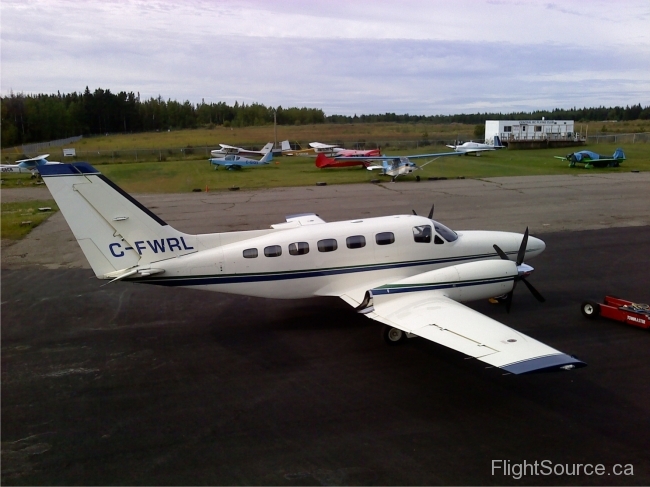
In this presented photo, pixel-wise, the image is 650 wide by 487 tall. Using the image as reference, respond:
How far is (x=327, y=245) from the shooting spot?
43.5 ft

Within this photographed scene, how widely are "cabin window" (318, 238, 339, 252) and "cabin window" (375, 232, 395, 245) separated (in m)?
1.15

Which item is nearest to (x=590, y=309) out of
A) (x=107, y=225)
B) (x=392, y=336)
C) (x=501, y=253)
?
(x=501, y=253)

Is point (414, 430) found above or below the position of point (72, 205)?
below

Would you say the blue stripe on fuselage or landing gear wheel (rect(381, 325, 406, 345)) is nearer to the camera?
landing gear wheel (rect(381, 325, 406, 345))

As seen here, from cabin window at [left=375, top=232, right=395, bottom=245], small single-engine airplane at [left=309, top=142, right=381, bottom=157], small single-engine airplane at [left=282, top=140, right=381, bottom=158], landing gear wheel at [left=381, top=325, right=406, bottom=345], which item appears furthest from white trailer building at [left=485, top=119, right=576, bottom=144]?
landing gear wheel at [left=381, top=325, right=406, bottom=345]

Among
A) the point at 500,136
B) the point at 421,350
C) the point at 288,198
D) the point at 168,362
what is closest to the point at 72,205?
the point at 168,362

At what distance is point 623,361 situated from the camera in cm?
1098

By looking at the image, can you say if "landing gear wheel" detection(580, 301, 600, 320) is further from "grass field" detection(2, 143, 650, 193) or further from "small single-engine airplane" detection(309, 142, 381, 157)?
"small single-engine airplane" detection(309, 142, 381, 157)

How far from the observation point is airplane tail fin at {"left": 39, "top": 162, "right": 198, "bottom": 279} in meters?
11.9

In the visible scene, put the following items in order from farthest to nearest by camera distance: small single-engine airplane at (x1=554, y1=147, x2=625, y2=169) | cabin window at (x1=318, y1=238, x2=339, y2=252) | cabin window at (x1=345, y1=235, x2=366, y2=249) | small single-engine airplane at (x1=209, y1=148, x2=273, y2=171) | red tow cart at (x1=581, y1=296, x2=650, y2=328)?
small single-engine airplane at (x1=209, y1=148, x2=273, y2=171), small single-engine airplane at (x1=554, y1=147, x2=625, y2=169), cabin window at (x1=345, y1=235, x2=366, y2=249), cabin window at (x1=318, y1=238, x2=339, y2=252), red tow cart at (x1=581, y1=296, x2=650, y2=328)

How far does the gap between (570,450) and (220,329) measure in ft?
28.9

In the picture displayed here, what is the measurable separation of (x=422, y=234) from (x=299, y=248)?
3457 millimetres

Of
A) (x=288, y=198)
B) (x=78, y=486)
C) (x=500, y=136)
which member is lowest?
(x=78, y=486)

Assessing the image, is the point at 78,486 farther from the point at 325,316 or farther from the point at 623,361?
the point at 623,361
